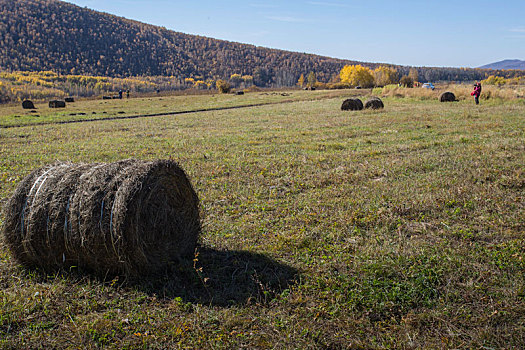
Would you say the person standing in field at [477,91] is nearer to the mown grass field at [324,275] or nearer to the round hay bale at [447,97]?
the round hay bale at [447,97]

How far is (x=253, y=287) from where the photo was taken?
4.71m

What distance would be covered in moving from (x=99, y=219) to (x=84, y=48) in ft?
607

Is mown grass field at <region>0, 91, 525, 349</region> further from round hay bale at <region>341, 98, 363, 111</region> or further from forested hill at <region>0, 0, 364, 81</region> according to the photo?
forested hill at <region>0, 0, 364, 81</region>

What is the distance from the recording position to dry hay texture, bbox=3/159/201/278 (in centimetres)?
461

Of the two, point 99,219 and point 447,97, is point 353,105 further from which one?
point 99,219

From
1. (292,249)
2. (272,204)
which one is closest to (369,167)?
(272,204)

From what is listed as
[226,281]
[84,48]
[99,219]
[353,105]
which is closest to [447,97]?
[353,105]

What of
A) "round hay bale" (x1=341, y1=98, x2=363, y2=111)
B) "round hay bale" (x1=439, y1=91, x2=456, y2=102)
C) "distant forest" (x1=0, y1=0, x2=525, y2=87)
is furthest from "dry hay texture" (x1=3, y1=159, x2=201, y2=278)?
"distant forest" (x1=0, y1=0, x2=525, y2=87)

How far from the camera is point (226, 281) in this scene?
4891 millimetres

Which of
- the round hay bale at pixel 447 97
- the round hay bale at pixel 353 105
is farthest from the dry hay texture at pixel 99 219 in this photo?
the round hay bale at pixel 447 97

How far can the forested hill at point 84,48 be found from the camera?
486ft

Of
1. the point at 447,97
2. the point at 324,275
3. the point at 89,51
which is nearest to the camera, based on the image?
the point at 324,275

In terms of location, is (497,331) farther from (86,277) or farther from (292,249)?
(86,277)

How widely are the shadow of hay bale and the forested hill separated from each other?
529 feet
